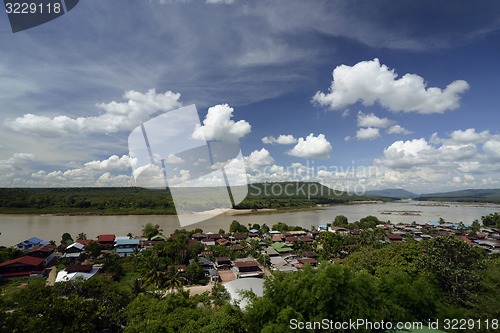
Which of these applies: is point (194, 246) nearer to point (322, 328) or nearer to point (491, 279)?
point (322, 328)

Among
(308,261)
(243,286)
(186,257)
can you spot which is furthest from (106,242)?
(308,261)

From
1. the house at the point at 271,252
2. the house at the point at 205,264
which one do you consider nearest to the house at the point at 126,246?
the house at the point at 205,264

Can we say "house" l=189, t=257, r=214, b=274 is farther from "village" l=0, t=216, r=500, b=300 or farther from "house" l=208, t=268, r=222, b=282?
"house" l=208, t=268, r=222, b=282

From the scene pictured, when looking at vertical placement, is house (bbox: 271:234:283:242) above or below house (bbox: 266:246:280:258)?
above

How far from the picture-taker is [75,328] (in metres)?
7.17

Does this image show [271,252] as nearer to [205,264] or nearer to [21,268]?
[205,264]

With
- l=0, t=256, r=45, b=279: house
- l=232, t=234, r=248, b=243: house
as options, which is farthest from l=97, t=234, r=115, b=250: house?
l=232, t=234, r=248, b=243: house

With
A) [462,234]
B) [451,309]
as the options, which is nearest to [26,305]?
[451,309]

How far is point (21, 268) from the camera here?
17.2 m

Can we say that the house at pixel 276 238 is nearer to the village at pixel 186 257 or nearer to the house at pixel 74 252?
the village at pixel 186 257

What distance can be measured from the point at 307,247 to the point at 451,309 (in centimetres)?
1601

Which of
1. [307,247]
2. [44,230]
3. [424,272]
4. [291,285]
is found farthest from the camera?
[44,230]

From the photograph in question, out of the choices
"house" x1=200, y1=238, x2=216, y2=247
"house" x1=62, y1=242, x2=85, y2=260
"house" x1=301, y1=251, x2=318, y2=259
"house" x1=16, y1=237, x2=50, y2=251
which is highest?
"house" x1=16, y1=237, x2=50, y2=251

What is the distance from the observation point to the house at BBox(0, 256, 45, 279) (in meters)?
16.8
